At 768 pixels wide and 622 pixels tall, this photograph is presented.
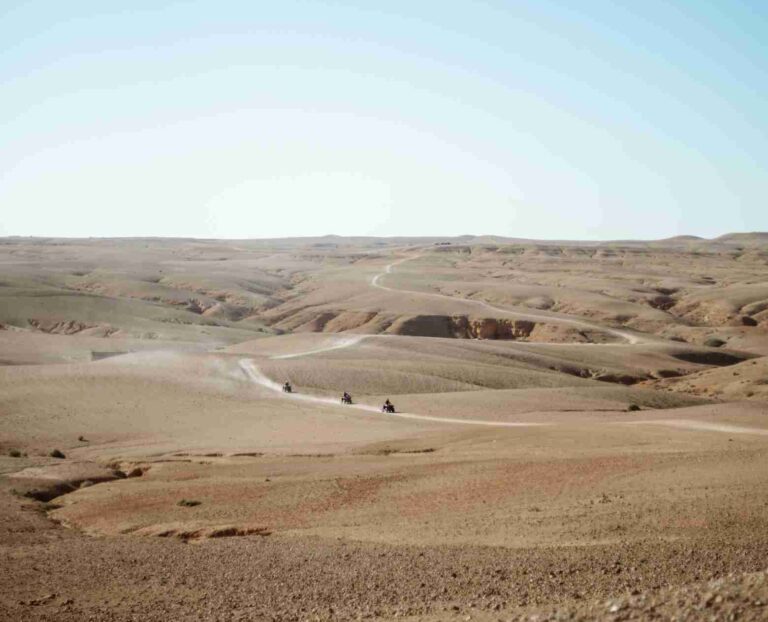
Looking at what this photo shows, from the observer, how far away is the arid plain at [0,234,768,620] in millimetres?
13289

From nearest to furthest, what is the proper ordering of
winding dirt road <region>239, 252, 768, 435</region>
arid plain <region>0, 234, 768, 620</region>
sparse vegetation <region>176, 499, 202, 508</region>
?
arid plain <region>0, 234, 768, 620</region> < sparse vegetation <region>176, 499, 202, 508</region> < winding dirt road <region>239, 252, 768, 435</region>

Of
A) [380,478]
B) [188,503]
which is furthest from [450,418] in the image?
[188,503]

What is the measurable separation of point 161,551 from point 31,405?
23.6 metres

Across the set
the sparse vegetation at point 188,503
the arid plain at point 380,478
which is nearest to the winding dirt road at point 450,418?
the arid plain at point 380,478

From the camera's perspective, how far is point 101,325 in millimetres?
79062

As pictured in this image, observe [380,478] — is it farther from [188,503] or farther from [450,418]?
[450,418]

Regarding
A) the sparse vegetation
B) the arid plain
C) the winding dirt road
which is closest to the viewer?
the arid plain

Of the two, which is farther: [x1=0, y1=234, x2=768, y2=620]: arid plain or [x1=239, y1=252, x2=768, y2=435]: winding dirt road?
[x1=239, y1=252, x2=768, y2=435]: winding dirt road

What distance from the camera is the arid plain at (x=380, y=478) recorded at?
43.6ft

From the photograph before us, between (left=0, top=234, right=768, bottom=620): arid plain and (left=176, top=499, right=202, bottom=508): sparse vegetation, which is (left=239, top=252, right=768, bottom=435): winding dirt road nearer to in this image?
(left=0, top=234, right=768, bottom=620): arid plain

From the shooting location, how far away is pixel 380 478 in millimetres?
22969

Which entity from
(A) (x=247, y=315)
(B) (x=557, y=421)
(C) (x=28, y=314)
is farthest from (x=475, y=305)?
(B) (x=557, y=421)

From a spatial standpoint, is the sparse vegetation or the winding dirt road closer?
the sparse vegetation

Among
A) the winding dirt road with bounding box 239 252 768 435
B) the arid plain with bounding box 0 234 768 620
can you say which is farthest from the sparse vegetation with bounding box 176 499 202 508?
the winding dirt road with bounding box 239 252 768 435
